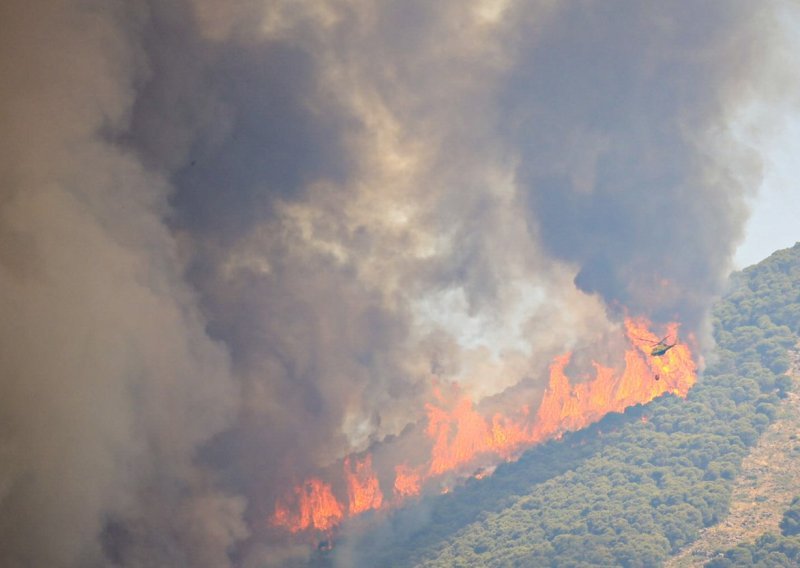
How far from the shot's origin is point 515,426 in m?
138

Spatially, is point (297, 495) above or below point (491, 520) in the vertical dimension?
below

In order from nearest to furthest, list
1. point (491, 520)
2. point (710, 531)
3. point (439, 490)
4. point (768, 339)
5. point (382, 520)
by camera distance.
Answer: point (382, 520)
point (439, 490)
point (710, 531)
point (491, 520)
point (768, 339)

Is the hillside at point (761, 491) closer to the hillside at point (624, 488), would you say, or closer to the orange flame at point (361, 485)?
the hillside at point (624, 488)

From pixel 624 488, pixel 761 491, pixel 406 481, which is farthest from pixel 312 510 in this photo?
pixel 761 491

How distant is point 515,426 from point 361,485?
1328 inches

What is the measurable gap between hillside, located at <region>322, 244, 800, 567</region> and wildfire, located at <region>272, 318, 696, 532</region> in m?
4.65

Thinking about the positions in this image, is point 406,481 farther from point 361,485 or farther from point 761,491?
point 761,491

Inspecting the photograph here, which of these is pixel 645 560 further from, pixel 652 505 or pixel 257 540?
pixel 257 540

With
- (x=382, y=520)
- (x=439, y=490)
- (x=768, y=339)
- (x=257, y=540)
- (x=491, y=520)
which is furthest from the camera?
(x=768, y=339)

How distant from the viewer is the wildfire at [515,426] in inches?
4181

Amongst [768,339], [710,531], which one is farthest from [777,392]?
[710,531]

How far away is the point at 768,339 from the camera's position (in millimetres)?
178750

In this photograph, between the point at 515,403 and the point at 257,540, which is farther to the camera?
the point at 515,403

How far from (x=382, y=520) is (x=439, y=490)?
12.5 meters
